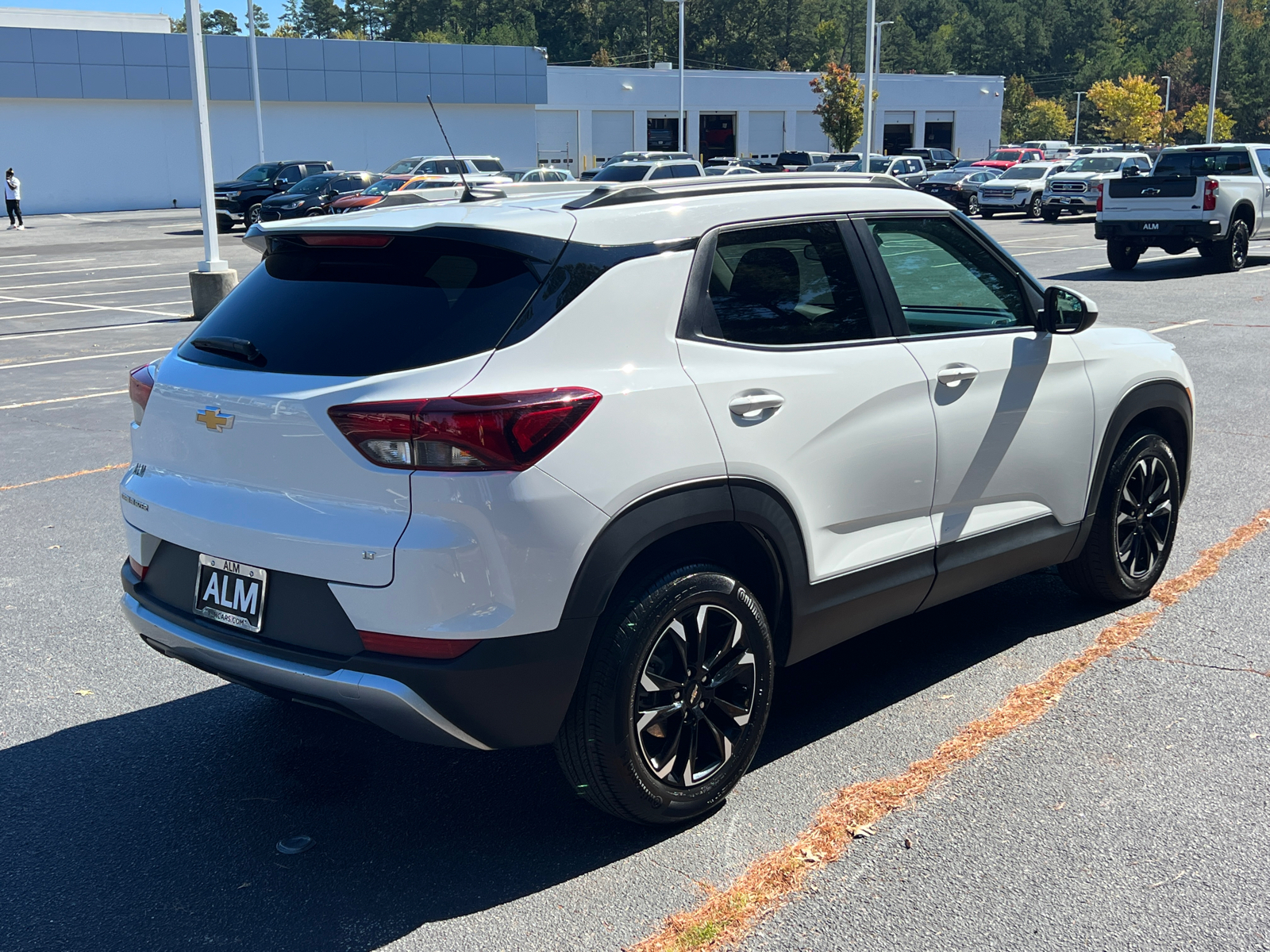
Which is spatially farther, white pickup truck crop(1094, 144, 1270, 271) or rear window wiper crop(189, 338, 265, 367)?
white pickup truck crop(1094, 144, 1270, 271)

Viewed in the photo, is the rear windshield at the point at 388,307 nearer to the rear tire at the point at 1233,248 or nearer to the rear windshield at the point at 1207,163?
the rear tire at the point at 1233,248

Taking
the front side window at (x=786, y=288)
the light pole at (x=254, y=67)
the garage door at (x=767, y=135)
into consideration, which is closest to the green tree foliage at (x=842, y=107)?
the garage door at (x=767, y=135)

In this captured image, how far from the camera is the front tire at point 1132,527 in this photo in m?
5.08

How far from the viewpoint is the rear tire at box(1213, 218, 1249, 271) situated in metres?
20.9

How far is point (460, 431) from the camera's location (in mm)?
3027

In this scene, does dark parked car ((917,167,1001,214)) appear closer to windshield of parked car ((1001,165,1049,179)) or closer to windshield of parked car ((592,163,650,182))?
windshield of parked car ((1001,165,1049,179))

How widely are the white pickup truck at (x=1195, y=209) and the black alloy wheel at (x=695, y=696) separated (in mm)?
19069

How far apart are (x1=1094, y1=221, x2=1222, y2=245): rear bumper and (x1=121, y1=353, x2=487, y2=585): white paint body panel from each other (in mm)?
19707

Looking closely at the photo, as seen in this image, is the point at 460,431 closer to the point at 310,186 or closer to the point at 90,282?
the point at 90,282

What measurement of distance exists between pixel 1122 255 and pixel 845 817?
19.7 meters

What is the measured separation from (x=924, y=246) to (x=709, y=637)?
6.49 feet

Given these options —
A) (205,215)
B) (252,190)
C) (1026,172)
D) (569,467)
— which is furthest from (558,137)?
(569,467)

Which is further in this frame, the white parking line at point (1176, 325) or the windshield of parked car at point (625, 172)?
the windshield of parked car at point (625, 172)

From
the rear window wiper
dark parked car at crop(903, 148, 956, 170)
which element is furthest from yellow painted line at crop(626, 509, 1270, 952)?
dark parked car at crop(903, 148, 956, 170)
